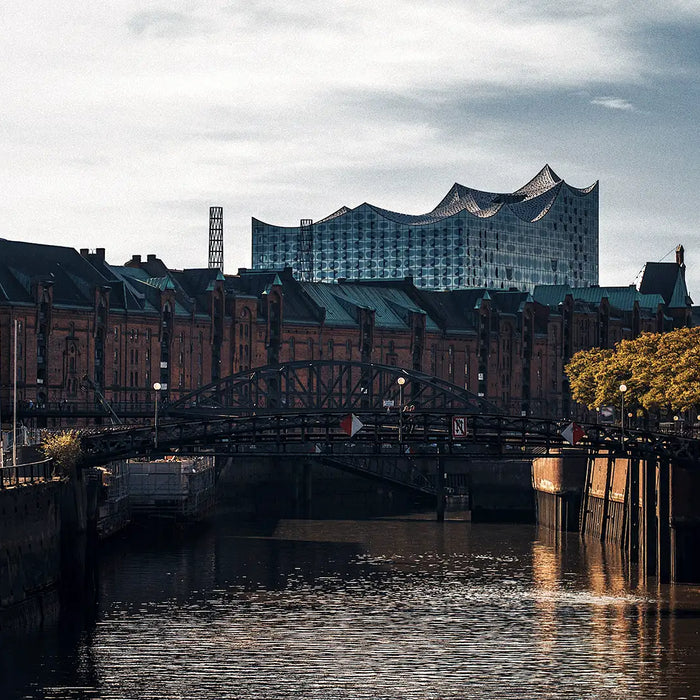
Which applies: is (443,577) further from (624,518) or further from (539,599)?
(624,518)

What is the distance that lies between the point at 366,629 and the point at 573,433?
894 inches

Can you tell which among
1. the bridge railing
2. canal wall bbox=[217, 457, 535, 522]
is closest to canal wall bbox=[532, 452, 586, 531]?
canal wall bbox=[217, 457, 535, 522]

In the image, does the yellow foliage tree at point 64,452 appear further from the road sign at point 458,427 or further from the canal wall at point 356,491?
the canal wall at point 356,491

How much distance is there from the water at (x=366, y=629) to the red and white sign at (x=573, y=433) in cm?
776

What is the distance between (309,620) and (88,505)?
61.3 feet

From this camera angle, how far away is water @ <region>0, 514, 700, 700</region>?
235ft

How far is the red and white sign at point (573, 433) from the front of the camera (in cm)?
10250

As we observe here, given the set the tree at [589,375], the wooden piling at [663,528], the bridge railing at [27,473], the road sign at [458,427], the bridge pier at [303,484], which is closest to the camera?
the bridge railing at [27,473]

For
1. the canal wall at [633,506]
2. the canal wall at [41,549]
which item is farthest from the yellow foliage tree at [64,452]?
the canal wall at [633,506]

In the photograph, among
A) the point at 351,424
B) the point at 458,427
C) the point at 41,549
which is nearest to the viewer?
the point at 41,549

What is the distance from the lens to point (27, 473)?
95188 mm

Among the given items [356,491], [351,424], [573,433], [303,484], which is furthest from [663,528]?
[356,491]

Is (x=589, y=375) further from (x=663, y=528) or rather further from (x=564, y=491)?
(x=663, y=528)

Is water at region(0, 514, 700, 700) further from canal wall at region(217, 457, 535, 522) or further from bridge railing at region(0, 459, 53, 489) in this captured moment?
canal wall at region(217, 457, 535, 522)
